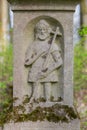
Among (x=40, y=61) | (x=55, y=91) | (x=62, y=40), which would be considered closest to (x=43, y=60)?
(x=40, y=61)

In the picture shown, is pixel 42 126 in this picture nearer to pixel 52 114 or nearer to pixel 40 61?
pixel 52 114

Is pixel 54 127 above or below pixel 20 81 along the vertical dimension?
below

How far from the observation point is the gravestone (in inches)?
323

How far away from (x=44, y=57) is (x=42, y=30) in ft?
1.50

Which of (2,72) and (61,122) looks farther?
(2,72)

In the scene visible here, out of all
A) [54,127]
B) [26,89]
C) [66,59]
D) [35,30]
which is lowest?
→ [54,127]

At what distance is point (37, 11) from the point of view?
824 cm

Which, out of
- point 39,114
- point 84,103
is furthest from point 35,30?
point 84,103

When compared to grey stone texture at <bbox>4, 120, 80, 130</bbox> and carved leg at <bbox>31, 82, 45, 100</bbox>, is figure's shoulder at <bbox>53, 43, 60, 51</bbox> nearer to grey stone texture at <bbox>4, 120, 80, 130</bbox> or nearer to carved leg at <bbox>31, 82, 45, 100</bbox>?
carved leg at <bbox>31, 82, 45, 100</bbox>

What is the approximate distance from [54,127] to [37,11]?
197 cm

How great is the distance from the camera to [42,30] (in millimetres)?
8242

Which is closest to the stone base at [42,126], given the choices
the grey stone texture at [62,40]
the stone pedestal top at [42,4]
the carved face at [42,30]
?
the grey stone texture at [62,40]

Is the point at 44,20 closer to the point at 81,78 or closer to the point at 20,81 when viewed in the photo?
the point at 20,81

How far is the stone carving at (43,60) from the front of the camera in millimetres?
8242
